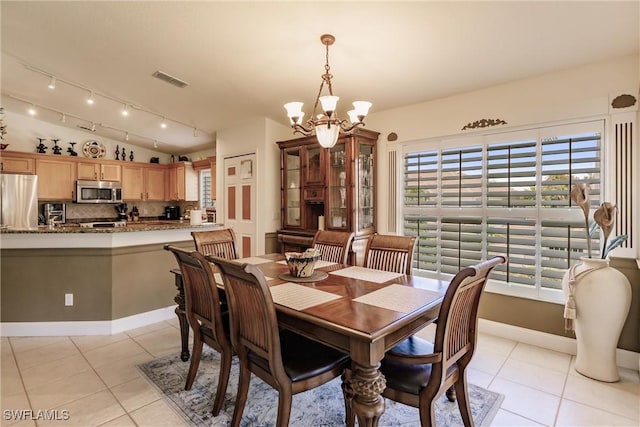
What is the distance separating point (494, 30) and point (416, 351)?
2.21m

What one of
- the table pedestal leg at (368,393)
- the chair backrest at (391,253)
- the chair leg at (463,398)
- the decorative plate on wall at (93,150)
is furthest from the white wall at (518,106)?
the decorative plate on wall at (93,150)

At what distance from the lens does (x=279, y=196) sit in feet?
15.3

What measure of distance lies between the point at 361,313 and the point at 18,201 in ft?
20.0

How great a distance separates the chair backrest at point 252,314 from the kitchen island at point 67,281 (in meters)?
2.20

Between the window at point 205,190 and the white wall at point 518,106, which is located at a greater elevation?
the white wall at point 518,106

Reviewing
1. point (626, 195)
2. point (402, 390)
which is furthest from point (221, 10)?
point (626, 195)

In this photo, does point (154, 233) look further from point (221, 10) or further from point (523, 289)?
point (523, 289)

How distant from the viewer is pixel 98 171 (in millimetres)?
6105

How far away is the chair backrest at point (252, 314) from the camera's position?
56.5 inches

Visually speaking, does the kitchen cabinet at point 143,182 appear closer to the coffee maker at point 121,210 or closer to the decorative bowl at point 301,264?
the coffee maker at point 121,210

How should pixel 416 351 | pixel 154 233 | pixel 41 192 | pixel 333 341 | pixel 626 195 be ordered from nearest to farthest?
pixel 333 341, pixel 416 351, pixel 626 195, pixel 154 233, pixel 41 192

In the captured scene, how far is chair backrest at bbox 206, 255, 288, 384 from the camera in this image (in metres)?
1.43

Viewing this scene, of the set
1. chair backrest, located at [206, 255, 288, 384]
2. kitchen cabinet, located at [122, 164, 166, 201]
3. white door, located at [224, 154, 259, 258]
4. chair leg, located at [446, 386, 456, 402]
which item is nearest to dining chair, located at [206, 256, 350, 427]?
chair backrest, located at [206, 255, 288, 384]

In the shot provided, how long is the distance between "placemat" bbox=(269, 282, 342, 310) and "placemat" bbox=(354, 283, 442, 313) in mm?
193
